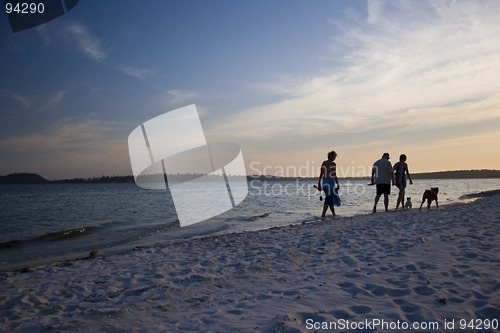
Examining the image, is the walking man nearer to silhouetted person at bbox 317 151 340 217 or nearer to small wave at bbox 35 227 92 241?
silhouetted person at bbox 317 151 340 217

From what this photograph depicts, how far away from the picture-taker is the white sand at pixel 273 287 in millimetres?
2863

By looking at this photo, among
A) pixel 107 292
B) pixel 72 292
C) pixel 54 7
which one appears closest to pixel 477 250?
pixel 107 292

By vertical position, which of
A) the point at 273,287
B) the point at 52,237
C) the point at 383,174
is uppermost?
the point at 383,174

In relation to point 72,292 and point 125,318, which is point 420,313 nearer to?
point 125,318

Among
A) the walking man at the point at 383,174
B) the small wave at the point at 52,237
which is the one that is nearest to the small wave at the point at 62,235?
the small wave at the point at 52,237

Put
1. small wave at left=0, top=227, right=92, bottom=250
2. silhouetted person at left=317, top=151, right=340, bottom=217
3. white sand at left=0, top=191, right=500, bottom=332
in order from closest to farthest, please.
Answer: white sand at left=0, top=191, right=500, bottom=332 → small wave at left=0, top=227, right=92, bottom=250 → silhouetted person at left=317, top=151, right=340, bottom=217

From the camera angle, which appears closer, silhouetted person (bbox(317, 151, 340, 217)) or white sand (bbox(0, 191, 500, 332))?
white sand (bbox(0, 191, 500, 332))

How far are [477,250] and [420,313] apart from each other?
2855 millimetres

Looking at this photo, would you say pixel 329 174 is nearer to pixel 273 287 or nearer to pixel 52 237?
pixel 273 287

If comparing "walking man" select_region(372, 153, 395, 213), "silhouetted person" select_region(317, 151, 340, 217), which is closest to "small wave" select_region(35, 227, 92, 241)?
"silhouetted person" select_region(317, 151, 340, 217)

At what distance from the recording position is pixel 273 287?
378cm

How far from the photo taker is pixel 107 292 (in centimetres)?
402

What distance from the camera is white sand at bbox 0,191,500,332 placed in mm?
2863

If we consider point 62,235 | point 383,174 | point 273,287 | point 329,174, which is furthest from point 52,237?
point 383,174
